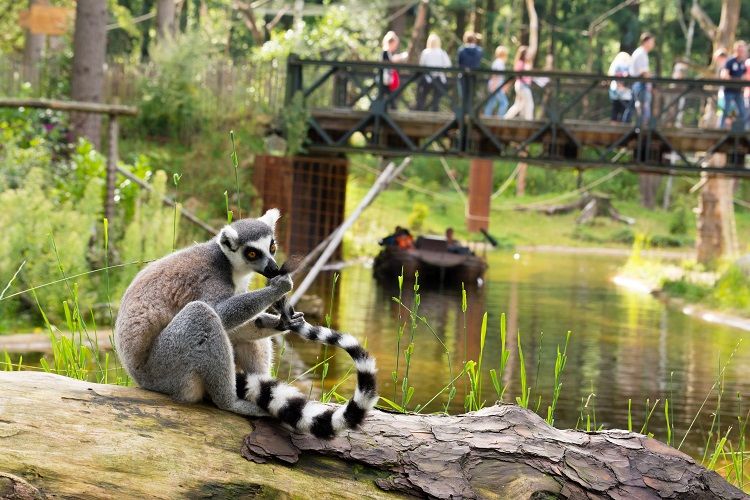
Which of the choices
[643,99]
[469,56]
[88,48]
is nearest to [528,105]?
[469,56]

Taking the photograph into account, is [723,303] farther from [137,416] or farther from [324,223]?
[137,416]

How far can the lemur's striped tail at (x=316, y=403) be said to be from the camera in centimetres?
350

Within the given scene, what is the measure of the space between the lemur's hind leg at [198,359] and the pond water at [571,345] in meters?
4.82

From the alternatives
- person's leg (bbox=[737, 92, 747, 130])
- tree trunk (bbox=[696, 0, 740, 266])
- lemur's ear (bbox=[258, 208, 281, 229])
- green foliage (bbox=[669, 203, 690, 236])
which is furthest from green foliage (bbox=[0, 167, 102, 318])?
green foliage (bbox=[669, 203, 690, 236])

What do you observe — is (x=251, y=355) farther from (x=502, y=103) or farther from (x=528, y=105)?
(x=502, y=103)

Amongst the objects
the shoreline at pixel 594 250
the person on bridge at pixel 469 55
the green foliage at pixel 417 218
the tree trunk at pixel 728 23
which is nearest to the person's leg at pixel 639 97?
the person on bridge at pixel 469 55

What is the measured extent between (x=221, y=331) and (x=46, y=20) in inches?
827

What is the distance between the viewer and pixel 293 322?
153 inches

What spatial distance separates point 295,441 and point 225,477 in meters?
0.30

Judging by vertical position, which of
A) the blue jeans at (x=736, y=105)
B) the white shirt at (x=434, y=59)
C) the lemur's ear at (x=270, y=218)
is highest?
the white shirt at (x=434, y=59)

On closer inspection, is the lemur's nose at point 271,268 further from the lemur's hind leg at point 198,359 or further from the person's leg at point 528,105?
the person's leg at point 528,105

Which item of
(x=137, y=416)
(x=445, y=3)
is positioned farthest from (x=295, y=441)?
→ (x=445, y=3)

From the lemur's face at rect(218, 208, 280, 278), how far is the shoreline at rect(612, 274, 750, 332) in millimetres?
17730

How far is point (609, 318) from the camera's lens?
69.0ft
